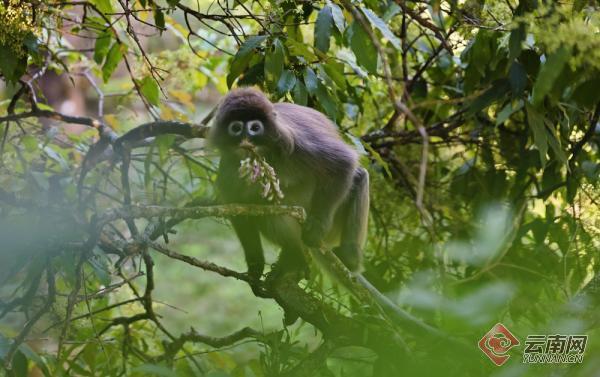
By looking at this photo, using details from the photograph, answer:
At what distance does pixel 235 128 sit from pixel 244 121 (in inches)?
2.4

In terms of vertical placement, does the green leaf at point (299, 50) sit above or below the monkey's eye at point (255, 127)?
above

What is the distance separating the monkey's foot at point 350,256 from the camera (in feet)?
14.9

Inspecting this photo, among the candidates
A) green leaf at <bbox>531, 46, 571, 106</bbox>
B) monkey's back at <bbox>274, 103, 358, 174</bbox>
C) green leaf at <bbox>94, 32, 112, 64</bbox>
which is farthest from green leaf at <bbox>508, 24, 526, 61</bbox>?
green leaf at <bbox>94, 32, 112, 64</bbox>

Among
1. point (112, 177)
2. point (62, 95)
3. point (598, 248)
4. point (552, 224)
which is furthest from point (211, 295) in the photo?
point (598, 248)

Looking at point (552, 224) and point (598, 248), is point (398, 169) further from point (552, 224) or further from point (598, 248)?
point (598, 248)

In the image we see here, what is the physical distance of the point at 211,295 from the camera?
524 inches

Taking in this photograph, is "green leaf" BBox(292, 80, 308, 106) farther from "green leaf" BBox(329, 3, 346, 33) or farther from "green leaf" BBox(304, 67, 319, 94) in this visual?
"green leaf" BBox(329, 3, 346, 33)

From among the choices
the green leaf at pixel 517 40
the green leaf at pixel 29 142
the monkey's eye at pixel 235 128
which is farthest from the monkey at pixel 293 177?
the green leaf at pixel 517 40

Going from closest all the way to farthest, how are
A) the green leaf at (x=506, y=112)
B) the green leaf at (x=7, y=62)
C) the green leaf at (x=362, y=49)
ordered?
1. the green leaf at (x=362, y=49)
2. the green leaf at (x=7, y=62)
3. the green leaf at (x=506, y=112)

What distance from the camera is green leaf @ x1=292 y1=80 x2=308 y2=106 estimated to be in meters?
3.44

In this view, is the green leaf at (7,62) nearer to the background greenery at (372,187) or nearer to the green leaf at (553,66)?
the background greenery at (372,187)

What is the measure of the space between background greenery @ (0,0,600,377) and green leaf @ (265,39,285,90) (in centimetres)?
1

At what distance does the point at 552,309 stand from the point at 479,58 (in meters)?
1.22

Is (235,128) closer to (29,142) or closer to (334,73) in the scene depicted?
(334,73)
